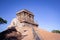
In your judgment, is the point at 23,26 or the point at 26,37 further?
the point at 23,26

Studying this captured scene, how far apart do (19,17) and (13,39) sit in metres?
9.34

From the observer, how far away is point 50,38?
27000 mm

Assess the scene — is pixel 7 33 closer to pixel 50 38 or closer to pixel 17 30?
pixel 17 30

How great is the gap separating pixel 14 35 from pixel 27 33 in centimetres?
272

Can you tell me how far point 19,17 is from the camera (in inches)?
1197

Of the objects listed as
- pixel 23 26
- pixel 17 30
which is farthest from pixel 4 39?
pixel 23 26

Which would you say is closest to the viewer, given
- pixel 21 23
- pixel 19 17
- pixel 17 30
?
pixel 17 30

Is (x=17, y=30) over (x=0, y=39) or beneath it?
over

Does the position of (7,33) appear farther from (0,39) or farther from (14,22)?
(14,22)

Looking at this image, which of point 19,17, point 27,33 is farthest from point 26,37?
point 19,17

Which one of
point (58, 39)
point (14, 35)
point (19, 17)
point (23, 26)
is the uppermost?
point (19, 17)

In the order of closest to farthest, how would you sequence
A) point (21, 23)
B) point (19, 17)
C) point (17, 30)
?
point (17, 30)
point (21, 23)
point (19, 17)

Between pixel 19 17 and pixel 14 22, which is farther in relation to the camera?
pixel 19 17

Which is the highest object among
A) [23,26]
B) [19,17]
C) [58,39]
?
[19,17]
